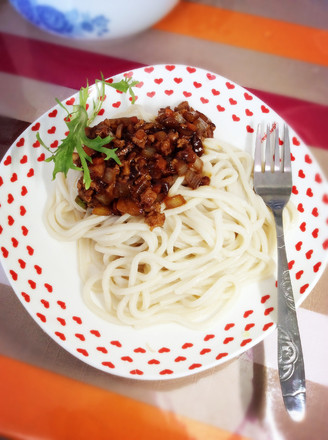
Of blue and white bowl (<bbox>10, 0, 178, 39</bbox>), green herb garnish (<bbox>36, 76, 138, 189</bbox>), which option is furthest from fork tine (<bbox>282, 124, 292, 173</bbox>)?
blue and white bowl (<bbox>10, 0, 178, 39</bbox>)

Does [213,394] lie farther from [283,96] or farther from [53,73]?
[53,73]

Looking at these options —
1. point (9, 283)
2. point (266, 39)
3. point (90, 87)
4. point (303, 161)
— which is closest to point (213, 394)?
point (9, 283)

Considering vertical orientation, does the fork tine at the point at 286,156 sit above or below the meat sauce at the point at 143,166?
above

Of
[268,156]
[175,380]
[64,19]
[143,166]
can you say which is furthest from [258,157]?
[64,19]

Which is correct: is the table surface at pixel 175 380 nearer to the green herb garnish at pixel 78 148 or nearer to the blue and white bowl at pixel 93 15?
the blue and white bowl at pixel 93 15

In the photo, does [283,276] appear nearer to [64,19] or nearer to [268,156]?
[268,156]

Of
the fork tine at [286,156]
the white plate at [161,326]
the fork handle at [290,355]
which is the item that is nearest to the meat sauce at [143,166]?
Answer: the white plate at [161,326]

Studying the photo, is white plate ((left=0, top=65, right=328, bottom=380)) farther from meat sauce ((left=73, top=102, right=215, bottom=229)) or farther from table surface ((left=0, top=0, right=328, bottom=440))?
meat sauce ((left=73, top=102, right=215, bottom=229))
